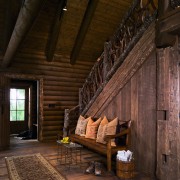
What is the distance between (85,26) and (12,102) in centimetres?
470

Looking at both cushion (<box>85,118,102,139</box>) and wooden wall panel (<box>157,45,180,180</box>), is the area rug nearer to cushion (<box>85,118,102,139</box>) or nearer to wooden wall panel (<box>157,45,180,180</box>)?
cushion (<box>85,118,102,139</box>)

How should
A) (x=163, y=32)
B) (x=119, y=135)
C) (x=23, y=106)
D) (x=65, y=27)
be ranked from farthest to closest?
(x=23, y=106), (x=65, y=27), (x=119, y=135), (x=163, y=32)

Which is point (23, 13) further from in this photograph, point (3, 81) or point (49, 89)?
point (49, 89)

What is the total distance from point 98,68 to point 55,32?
6.29ft

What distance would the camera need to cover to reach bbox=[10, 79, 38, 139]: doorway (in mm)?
8602

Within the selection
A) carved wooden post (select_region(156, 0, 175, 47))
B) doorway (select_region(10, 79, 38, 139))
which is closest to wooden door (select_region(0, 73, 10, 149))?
doorway (select_region(10, 79, 38, 139))

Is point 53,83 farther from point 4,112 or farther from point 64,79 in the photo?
point 4,112

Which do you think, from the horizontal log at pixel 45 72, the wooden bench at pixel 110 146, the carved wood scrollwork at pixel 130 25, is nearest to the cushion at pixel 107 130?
the wooden bench at pixel 110 146

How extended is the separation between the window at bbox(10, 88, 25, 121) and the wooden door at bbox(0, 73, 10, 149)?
116 inches

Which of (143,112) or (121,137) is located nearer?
(143,112)

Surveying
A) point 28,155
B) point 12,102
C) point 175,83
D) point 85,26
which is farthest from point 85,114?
point 12,102

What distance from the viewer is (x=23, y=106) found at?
908 centimetres

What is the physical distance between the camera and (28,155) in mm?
5051

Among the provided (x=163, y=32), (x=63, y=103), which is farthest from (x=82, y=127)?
(x=163, y=32)
